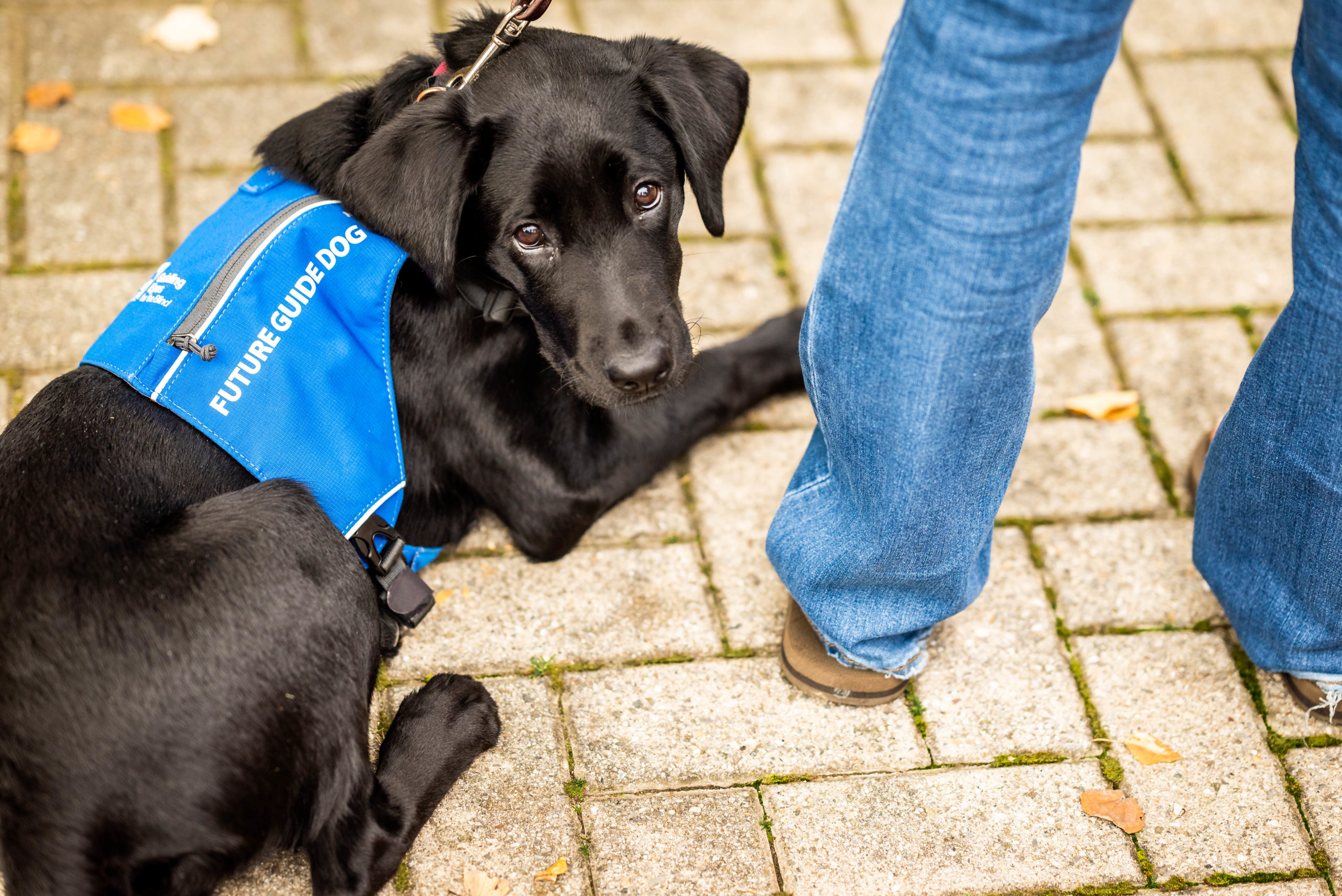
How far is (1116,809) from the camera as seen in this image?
2.36 meters

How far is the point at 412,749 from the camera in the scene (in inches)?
92.4

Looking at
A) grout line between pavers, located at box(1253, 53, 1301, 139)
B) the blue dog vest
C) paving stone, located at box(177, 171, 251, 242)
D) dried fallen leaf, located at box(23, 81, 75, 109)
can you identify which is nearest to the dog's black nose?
the blue dog vest

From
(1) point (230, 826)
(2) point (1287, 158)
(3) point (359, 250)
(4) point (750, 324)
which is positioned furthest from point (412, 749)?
(2) point (1287, 158)

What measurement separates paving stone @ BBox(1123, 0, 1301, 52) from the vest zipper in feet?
10.2

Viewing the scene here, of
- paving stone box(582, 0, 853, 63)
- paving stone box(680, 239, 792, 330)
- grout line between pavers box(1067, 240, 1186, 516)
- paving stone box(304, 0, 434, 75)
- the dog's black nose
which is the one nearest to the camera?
the dog's black nose

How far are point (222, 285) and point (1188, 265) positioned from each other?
106 inches

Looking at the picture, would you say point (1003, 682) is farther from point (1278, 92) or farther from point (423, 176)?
point (1278, 92)

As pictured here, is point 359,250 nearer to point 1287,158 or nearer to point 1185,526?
point 1185,526

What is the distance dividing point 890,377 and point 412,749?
1170 millimetres

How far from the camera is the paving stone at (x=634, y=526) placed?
287cm

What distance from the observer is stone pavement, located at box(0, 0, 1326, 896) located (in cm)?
232

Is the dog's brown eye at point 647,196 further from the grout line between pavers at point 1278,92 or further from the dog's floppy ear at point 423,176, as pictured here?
the grout line between pavers at point 1278,92

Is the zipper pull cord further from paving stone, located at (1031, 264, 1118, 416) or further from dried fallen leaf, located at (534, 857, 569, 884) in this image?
paving stone, located at (1031, 264, 1118, 416)

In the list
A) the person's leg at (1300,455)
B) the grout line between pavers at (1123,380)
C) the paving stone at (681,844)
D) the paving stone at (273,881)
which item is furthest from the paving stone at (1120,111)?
the paving stone at (273,881)
